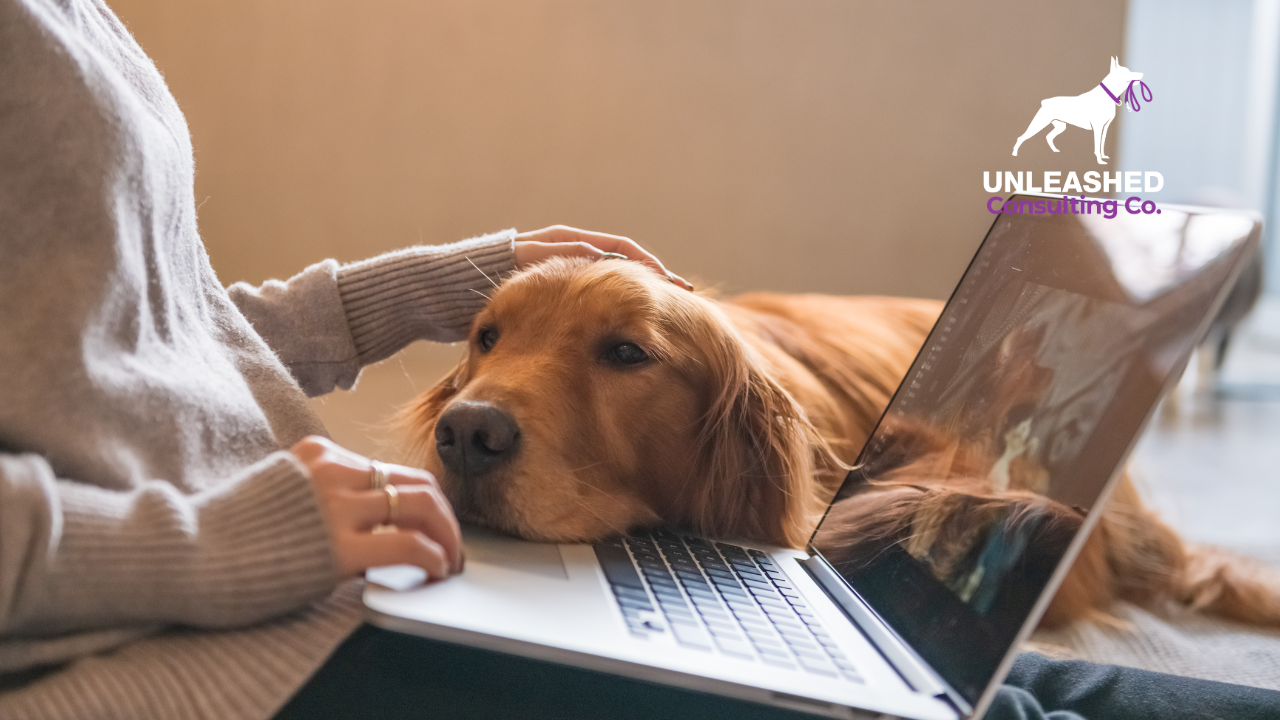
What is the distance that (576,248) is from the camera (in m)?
1.38

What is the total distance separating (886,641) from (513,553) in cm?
39

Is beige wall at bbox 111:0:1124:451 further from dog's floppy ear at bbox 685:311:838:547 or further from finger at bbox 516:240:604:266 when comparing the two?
dog's floppy ear at bbox 685:311:838:547

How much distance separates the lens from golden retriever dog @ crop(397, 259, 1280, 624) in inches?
41.8

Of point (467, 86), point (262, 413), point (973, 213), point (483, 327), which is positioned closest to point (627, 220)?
point (467, 86)

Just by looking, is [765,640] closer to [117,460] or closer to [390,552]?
[390,552]

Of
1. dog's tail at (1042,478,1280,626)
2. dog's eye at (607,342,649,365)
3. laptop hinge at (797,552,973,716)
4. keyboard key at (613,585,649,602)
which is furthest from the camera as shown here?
dog's tail at (1042,478,1280,626)

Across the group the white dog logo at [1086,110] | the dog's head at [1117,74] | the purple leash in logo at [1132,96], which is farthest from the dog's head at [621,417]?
the dog's head at [1117,74]

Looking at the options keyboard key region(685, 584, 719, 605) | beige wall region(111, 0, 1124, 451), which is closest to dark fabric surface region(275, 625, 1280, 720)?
keyboard key region(685, 584, 719, 605)

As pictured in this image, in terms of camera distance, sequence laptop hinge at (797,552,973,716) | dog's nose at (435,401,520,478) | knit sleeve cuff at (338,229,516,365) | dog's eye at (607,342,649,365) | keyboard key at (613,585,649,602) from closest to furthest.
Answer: laptop hinge at (797,552,973,716), keyboard key at (613,585,649,602), dog's nose at (435,401,520,478), dog's eye at (607,342,649,365), knit sleeve cuff at (338,229,516,365)

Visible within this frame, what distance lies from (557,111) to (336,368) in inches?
96.2

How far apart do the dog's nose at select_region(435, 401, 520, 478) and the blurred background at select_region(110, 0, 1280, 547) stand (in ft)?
7.80

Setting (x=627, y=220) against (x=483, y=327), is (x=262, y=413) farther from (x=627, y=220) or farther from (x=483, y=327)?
Answer: (x=627, y=220)

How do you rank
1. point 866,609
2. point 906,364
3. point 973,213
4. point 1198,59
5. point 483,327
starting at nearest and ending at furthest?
1. point 866,609
2. point 483,327
3. point 906,364
4. point 973,213
5. point 1198,59

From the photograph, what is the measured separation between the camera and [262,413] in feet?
3.06
